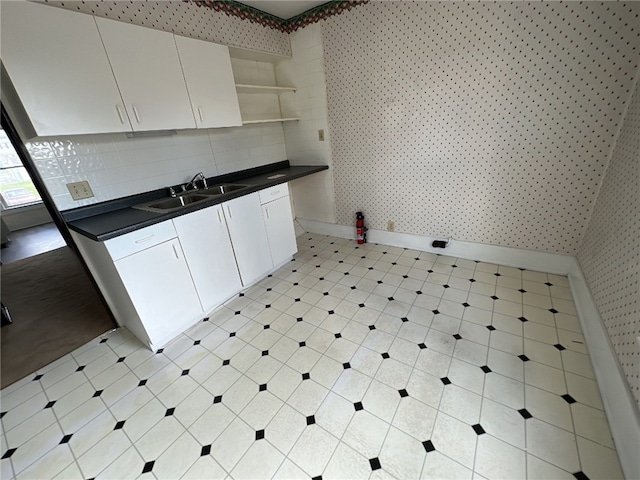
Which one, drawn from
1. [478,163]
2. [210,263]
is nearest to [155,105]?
[210,263]

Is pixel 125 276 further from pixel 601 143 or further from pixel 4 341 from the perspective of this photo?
pixel 601 143

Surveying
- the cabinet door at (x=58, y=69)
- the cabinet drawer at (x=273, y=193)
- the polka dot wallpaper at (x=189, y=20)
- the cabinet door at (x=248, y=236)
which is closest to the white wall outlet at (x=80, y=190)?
the cabinet door at (x=58, y=69)

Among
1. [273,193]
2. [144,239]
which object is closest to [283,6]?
[273,193]

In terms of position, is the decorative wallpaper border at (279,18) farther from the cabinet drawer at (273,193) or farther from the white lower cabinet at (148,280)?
the white lower cabinet at (148,280)

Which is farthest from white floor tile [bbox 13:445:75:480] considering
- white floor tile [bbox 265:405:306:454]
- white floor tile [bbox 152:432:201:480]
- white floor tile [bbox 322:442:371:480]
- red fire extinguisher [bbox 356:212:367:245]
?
red fire extinguisher [bbox 356:212:367:245]

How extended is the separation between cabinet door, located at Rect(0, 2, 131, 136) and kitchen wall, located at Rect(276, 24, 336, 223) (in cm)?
189

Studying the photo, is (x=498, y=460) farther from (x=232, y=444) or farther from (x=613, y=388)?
(x=232, y=444)

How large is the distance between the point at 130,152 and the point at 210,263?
1.07 m

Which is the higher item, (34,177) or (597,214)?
(34,177)

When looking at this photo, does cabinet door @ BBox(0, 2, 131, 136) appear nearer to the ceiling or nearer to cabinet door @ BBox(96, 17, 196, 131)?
cabinet door @ BBox(96, 17, 196, 131)

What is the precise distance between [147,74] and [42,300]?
2.68 meters

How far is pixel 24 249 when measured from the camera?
4.39 metres

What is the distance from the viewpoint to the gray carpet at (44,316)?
6.48 feet

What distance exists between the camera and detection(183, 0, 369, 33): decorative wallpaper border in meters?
2.26
